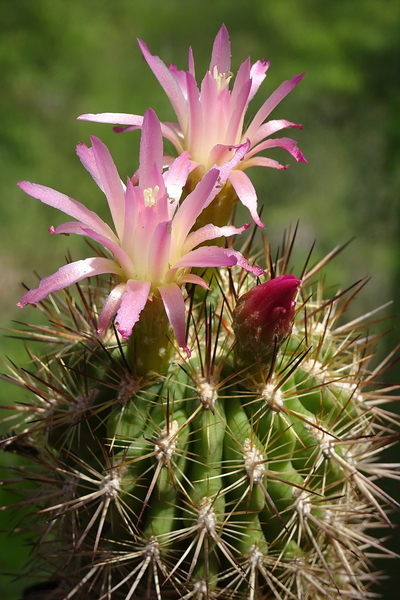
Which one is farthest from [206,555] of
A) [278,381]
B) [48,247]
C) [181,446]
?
[48,247]

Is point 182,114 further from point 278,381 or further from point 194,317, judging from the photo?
point 278,381

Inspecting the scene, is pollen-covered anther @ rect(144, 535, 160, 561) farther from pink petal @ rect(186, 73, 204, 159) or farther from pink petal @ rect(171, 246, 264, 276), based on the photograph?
pink petal @ rect(186, 73, 204, 159)

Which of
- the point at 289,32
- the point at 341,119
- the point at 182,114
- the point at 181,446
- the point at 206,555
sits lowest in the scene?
the point at 206,555

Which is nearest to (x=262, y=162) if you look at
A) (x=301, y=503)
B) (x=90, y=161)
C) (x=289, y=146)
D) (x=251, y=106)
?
(x=289, y=146)

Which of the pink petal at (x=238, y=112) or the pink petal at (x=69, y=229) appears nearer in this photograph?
the pink petal at (x=69, y=229)

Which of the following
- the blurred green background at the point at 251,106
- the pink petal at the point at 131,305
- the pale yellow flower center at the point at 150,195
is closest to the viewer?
the pink petal at the point at 131,305

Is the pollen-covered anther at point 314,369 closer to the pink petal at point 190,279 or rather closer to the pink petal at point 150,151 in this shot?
the pink petal at point 190,279

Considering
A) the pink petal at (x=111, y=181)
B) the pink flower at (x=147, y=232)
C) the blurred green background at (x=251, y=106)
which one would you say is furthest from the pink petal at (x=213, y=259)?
the blurred green background at (x=251, y=106)
